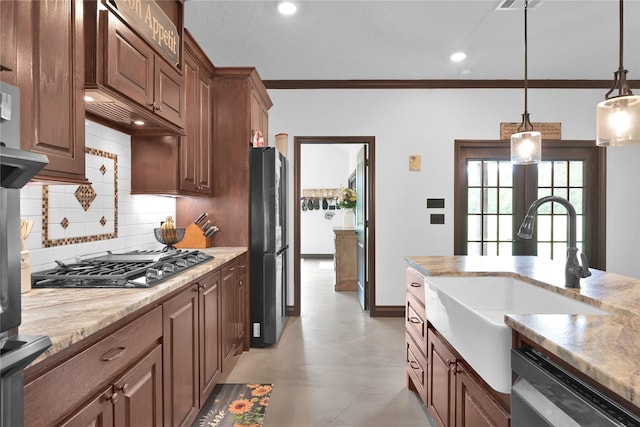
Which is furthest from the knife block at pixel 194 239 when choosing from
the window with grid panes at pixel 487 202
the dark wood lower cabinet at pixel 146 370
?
the window with grid panes at pixel 487 202

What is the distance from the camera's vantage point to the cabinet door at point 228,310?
8.54 feet

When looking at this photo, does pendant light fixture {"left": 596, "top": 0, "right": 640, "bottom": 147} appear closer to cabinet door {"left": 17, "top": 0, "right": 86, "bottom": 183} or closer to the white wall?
cabinet door {"left": 17, "top": 0, "right": 86, "bottom": 183}

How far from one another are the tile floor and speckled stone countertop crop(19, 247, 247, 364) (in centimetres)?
122

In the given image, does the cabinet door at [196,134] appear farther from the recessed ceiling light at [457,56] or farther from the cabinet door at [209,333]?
the recessed ceiling light at [457,56]

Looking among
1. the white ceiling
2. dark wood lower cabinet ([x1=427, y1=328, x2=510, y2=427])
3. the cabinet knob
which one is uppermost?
the white ceiling

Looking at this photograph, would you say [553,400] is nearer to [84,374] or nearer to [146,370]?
[84,374]

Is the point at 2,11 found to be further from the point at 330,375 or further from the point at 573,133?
the point at 573,133

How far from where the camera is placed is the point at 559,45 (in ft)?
11.3

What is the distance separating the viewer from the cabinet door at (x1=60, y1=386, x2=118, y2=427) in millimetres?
1029

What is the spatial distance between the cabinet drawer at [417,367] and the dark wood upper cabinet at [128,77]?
2055mm

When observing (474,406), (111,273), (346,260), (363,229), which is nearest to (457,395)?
(474,406)

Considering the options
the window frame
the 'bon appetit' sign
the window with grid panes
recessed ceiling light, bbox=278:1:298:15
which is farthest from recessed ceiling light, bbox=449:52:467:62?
the 'bon appetit' sign

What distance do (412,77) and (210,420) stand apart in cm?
382

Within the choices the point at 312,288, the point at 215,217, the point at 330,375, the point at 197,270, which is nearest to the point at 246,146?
the point at 215,217
